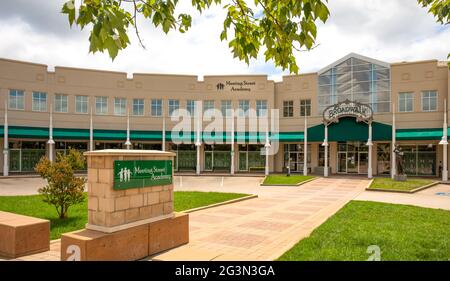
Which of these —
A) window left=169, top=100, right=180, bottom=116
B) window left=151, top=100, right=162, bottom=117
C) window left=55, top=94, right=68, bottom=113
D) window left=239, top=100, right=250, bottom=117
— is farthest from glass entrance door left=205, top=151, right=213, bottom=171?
window left=55, top=94, right=68, bottom=113

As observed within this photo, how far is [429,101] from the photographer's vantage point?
3061 centimetres

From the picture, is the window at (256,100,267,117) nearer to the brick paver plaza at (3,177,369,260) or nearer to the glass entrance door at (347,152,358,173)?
the glass entrance door at (347,152,358,173)

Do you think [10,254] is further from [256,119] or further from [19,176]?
[256,119]

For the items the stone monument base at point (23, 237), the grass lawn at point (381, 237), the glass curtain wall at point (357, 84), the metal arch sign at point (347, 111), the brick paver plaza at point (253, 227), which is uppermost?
the glass curtain wall at point (357, 84)

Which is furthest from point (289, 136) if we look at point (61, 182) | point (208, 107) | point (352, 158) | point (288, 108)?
point (61, 182)

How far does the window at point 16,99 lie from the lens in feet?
104

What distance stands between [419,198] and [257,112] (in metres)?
20.5

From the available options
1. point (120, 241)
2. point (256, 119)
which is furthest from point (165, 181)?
point (256, 119)

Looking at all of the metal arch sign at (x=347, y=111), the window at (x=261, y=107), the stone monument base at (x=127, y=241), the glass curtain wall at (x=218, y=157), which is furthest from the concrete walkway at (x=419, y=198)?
the glass curtain wall at (x=218, y=157)

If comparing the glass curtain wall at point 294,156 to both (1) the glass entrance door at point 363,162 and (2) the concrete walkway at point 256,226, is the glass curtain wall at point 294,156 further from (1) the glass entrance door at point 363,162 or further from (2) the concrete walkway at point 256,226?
(2) the concrete walkway at point 256,226

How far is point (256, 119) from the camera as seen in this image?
36.6 m

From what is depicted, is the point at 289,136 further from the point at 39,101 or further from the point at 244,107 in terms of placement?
the point at 39,101

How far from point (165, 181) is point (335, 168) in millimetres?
29173

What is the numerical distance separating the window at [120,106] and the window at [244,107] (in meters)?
12.1
